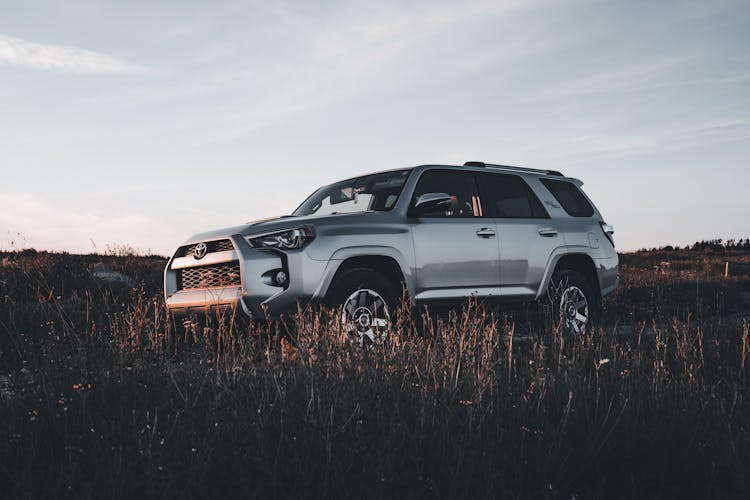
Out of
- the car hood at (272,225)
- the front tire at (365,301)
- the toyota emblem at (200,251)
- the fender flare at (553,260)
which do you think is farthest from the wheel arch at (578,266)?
the toyota emblem at (200,251)

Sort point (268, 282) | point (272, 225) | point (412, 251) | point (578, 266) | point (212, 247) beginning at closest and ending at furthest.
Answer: point (268, 282)
point (272, 225)
point (212, 247)
point (412, 251)
point (578, 266)

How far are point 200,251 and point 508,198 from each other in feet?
11.7

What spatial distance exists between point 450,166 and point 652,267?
1773 centimetres

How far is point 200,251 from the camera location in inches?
263

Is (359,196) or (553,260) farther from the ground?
(359,196)

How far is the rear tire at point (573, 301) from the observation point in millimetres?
8305

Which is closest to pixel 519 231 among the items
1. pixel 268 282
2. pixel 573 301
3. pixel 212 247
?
pixel 573 301

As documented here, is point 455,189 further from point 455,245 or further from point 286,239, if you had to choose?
point 286,239

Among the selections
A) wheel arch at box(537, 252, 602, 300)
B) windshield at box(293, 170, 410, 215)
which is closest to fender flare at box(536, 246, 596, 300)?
wheel arch at box(537, 252, 602, 300)

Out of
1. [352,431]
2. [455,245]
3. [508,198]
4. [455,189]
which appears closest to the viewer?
[352,431]

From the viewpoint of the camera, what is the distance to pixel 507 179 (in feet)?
27.1

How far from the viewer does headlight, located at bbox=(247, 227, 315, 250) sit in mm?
6227

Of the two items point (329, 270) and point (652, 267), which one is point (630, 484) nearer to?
point (329, 270)

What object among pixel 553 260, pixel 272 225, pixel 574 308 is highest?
pixel 272 225
